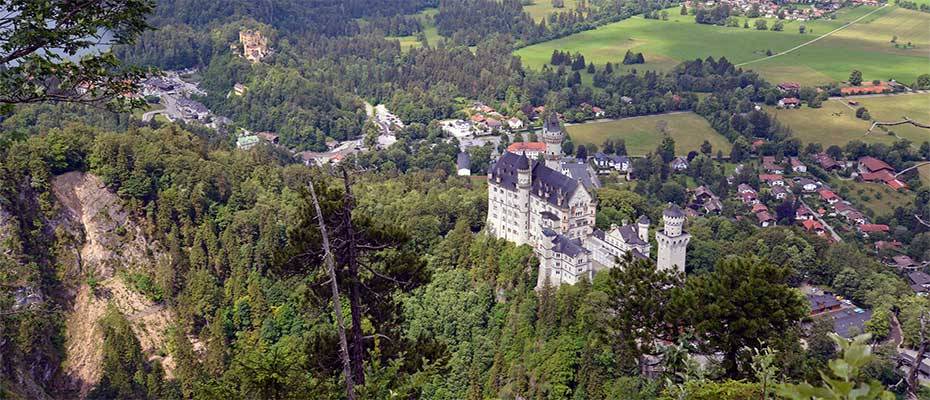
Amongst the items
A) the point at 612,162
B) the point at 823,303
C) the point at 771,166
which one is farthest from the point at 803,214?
the point at 823,303

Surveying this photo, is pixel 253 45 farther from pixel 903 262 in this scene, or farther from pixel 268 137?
pixel 903 262

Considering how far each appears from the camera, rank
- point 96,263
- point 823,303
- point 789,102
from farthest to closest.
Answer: point 789,102
point 96,263
point 823,303

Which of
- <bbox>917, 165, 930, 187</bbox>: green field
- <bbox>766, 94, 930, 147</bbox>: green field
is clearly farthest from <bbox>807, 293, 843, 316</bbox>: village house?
<bbox>766, 94, 930, 147</bbox>: green field

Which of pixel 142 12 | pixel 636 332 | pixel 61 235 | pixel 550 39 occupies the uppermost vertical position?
pixel 142 12

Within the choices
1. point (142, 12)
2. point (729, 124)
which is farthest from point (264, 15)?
point (142, 12)

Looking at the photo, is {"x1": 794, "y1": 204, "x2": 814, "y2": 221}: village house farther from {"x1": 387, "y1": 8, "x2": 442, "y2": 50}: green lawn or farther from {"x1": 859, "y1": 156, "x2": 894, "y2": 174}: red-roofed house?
{"x1": 387, "y1": 8, "x2": 442, "y2": 50}: green lawn

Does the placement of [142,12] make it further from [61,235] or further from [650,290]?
[61,235]

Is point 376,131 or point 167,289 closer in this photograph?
point 167,289
